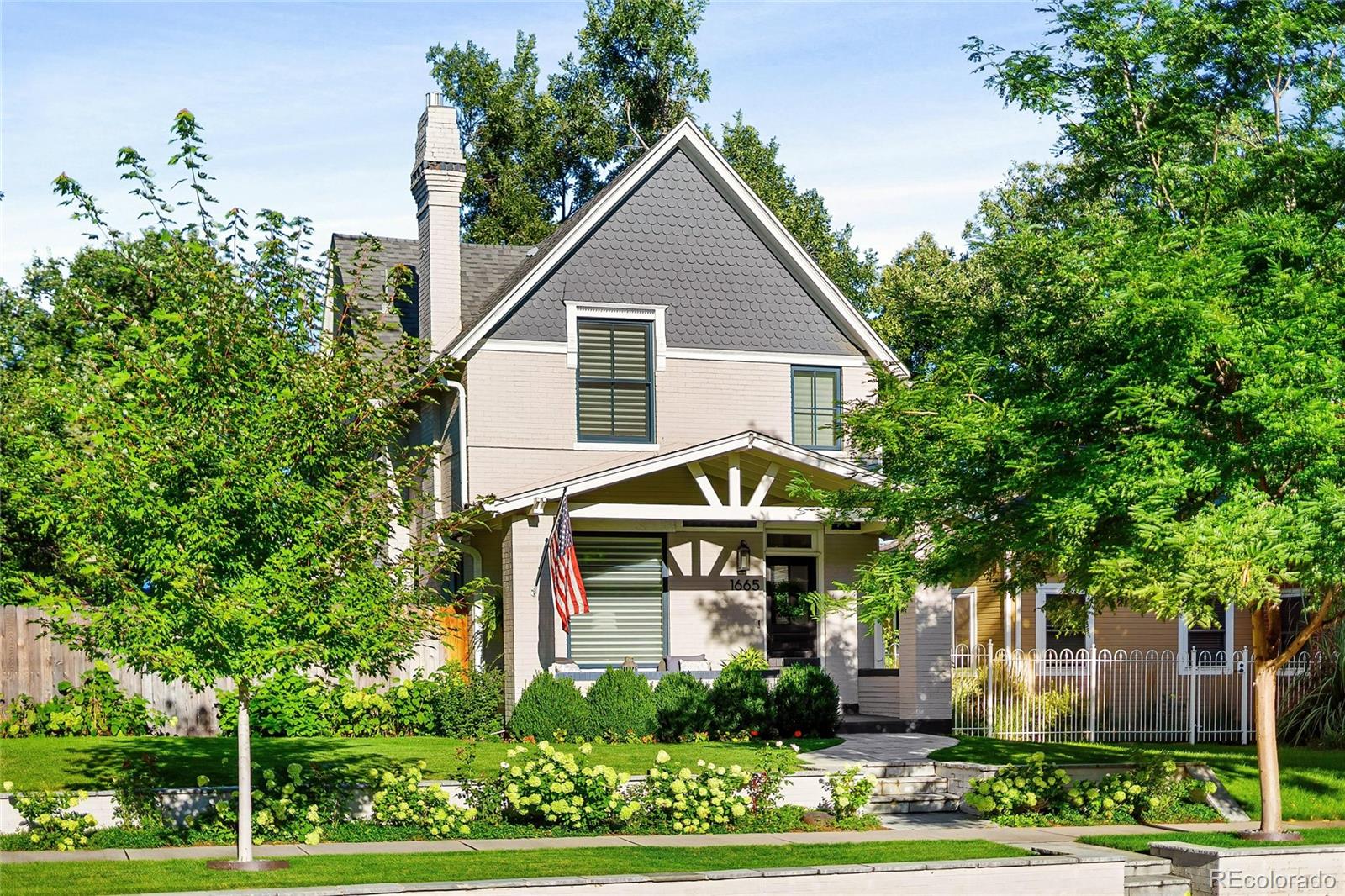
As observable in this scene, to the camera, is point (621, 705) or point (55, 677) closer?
point (55, 677)

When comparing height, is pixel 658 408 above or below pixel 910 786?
above

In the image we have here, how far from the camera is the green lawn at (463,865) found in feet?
38.3

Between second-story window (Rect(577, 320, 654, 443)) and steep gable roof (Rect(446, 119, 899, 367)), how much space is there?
52.1 inches

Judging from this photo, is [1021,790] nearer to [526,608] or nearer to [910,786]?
[910,786]

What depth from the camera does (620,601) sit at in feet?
78.6

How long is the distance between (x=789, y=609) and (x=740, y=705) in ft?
9.86

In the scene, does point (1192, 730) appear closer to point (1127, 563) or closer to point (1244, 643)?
point (1244, 643)

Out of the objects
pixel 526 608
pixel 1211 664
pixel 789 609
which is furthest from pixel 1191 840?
pixel 1211 664

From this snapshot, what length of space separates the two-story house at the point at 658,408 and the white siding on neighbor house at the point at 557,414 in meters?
0.03

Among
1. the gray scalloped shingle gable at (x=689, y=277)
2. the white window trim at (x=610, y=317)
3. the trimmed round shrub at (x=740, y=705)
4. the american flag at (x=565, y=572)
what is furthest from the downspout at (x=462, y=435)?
the trimmed round shrub at (x=740, y=705)

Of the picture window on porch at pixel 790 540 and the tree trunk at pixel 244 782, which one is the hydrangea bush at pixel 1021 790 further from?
the tree trunk at pixel 244 782

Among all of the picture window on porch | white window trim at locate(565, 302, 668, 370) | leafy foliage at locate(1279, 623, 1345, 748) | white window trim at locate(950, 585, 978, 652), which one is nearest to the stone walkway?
the picture window on porch

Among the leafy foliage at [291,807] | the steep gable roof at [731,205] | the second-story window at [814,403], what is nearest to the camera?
the leafy foliage at [291,807]

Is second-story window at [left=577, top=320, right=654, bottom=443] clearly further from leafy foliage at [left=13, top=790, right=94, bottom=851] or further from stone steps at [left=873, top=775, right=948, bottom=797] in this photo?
leafy foliage at [left=13, top=790, right=94, bottom=851]
